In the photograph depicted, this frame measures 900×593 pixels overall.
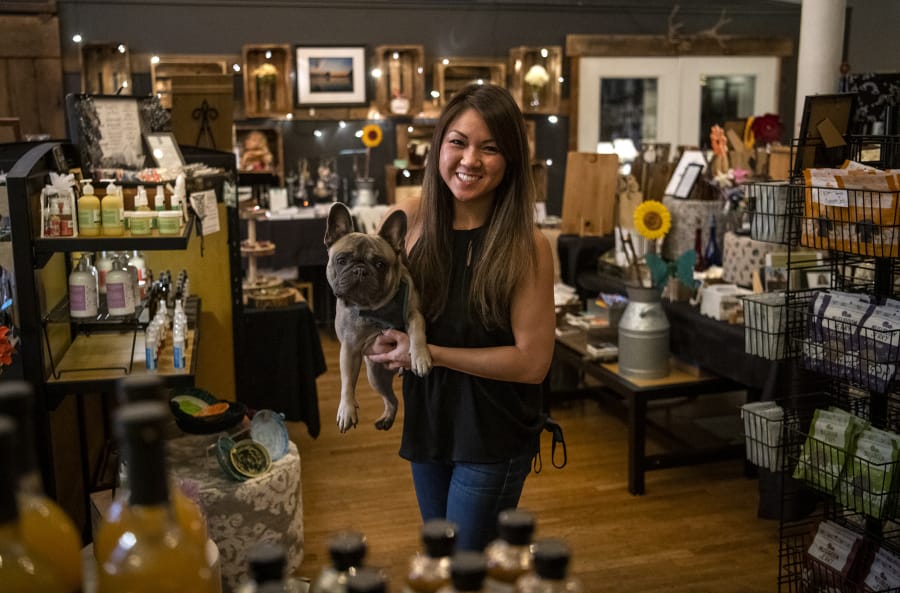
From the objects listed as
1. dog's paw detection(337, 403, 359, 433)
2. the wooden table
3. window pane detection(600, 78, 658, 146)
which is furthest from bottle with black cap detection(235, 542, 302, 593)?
window pane detection(600, 78, 658, 146)

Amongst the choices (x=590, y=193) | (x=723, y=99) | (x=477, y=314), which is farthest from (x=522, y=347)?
(x=723, y=99)

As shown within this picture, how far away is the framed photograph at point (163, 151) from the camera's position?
327 centimetres

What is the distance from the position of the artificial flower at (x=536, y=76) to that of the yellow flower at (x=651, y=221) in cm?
427

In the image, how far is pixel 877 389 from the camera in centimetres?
242

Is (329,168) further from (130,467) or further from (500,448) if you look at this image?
(130,467)

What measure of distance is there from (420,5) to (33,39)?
3246 millimetres

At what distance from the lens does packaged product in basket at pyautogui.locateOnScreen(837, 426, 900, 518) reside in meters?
2.39

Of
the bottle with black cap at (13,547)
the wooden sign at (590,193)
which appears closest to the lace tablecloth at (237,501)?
the bottle with black cap at (13,547)

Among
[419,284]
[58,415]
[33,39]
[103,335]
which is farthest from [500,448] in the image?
[33,39]

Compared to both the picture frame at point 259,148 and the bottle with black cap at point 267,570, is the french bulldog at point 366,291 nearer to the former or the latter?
the bottle with black cap at point 267,570

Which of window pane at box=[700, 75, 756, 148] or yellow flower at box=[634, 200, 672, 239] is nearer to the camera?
yellow flower at box=[634, 200, 672, 239]

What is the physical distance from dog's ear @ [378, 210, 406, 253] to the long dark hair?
0.12m

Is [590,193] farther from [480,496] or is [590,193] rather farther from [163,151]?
[480,496]

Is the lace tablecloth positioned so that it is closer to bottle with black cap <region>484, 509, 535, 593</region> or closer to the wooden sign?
bottle with black cap <region>484, 509, 535, 593</region>
